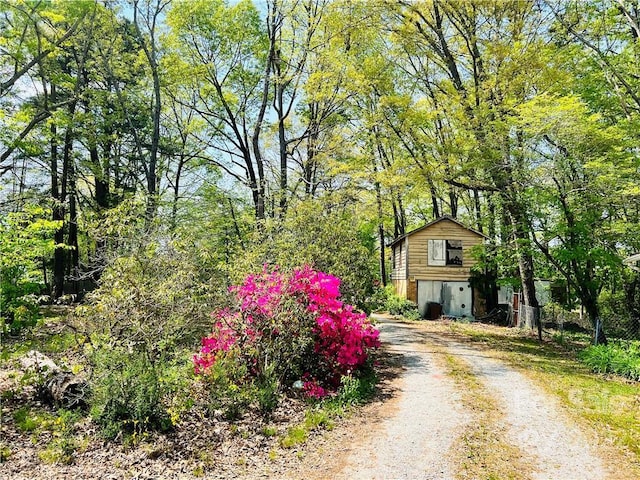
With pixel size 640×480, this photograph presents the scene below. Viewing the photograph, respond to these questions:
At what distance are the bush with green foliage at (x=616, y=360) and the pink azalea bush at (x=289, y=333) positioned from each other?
5.78m

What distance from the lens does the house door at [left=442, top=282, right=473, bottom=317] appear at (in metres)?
22.5

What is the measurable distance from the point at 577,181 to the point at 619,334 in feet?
19.3

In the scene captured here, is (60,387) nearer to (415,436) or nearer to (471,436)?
(415,436)

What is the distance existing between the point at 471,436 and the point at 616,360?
20.2 ft

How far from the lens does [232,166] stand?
21578 millimetres

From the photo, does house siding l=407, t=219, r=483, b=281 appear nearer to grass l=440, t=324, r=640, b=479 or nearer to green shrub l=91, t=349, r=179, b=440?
grass l=440, t=324, r=640, b=479

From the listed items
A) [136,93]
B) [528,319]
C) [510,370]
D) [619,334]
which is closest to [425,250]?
[528,319]

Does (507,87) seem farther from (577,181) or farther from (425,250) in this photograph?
(425,250)

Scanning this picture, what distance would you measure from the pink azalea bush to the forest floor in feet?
2.40

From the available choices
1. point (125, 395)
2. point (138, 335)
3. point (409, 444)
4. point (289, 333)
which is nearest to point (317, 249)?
point (289, 333)

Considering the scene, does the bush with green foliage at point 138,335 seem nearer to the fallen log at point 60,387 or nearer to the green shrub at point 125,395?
the green shrub at point 125,395

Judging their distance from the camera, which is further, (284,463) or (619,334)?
(619,334)

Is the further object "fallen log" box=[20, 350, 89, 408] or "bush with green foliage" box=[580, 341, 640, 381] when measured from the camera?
"bush with green foliage" box=[580, 341, 640, 381]

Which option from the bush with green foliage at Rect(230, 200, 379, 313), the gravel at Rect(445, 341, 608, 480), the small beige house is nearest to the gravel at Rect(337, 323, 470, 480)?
the gravel at Rect(445, 341, 608, 480)
